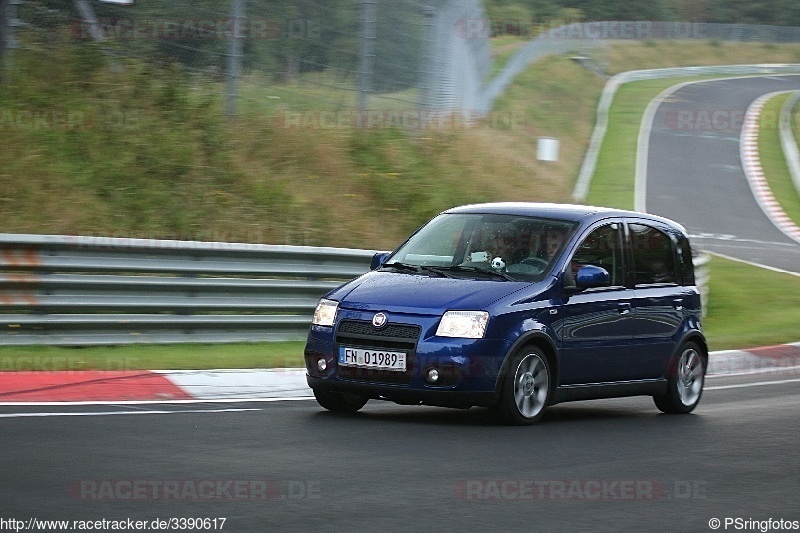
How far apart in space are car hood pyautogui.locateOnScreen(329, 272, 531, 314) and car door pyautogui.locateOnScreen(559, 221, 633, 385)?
577 mm

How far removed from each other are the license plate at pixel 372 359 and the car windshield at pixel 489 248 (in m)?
0.95

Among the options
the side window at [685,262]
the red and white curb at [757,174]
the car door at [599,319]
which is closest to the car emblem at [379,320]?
the car door at [599,319]

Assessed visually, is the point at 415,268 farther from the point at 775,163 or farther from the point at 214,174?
the point at 775,163

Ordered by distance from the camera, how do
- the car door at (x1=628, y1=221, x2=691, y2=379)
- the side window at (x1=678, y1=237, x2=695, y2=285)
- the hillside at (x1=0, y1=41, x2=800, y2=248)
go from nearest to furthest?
the car door at (x1=628, y1=221, x2=691, y2=379)
the side window at (x1=678, y1=237, x2=695, y2=285)
the hillside at (x1=0, y1=41, x2=800, y2=248)

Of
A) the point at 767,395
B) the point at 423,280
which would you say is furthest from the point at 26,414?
the point at 767,395

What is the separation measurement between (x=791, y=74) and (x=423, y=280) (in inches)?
2915

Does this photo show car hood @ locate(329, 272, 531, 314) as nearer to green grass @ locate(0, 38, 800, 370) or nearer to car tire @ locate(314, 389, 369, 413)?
car tire @ locate(314, 389, 369, 413)

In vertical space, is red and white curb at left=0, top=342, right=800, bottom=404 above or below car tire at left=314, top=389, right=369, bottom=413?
below

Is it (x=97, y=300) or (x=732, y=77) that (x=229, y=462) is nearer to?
(x=97, y=300)

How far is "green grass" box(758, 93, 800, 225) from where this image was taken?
4325cm
